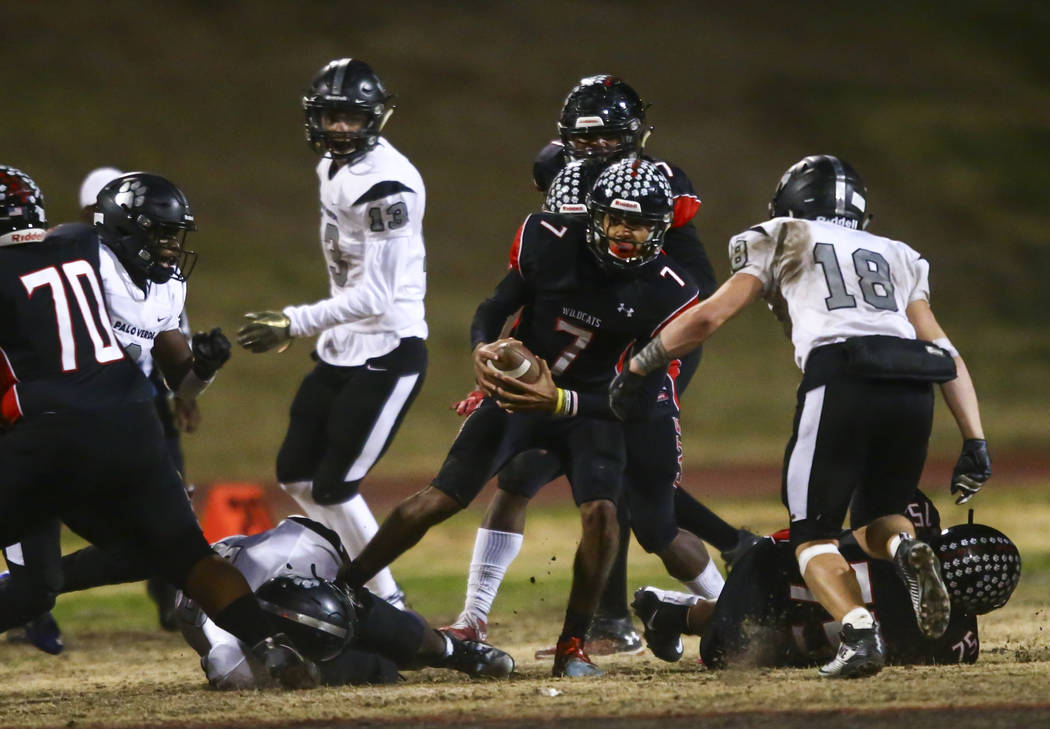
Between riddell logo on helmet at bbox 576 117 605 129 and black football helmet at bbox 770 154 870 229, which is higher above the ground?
→ riddell logo on helmet at bbox 576 117 605 129

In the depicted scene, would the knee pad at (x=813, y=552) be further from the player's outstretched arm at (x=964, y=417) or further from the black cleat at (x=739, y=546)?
the black cleat at (x=739, y=546)

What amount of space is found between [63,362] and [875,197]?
19.1 m

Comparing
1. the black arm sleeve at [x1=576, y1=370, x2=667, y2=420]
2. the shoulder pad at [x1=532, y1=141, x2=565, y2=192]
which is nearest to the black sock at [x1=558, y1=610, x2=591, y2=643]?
the black arm sleeve at [x1=576, y1=370, x2=667, y2=420]

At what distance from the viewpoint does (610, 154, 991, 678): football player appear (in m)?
4.71

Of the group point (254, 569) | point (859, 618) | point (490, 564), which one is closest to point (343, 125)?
point (490, 564)

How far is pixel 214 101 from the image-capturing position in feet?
73.3

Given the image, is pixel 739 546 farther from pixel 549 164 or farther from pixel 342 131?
pixel 342 131

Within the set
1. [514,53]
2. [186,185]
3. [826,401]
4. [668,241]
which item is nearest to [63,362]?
[826,401]

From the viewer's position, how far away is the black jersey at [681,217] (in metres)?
5.97

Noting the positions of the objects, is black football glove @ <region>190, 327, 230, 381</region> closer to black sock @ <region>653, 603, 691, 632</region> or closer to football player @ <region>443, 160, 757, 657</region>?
football player @ <region>443, 160, 757, 657</region>

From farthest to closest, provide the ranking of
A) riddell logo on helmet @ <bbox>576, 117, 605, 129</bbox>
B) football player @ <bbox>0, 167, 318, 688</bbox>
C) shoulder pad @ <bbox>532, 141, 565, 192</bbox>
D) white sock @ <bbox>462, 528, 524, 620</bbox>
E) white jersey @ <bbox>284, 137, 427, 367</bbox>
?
shoulder pad @ <bbox>532, 141, 565, 192</bbox>
riddell logo on helmet @ <bbox>576, 117, 605, 129</bbox>
white jersey @ <bbox>284, 137, 427, 367</bbox>
white sock @ <bbox>462, 528, 524, 620</bbox>
football player @ <bbox>0, 167, 318, 688</bbox>

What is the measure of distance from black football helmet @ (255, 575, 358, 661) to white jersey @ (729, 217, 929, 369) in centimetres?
171

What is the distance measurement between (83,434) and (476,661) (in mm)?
1618

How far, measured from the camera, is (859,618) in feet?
14.9
